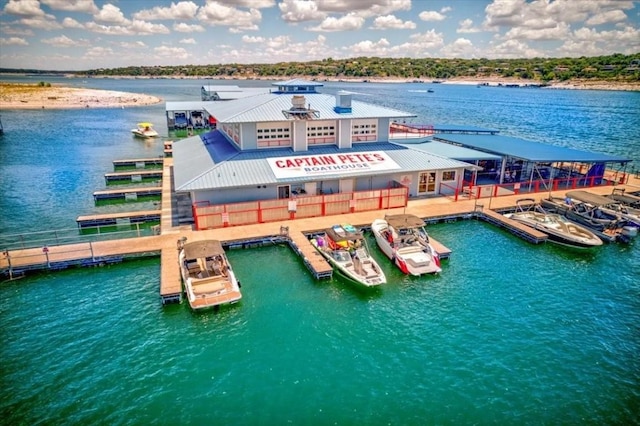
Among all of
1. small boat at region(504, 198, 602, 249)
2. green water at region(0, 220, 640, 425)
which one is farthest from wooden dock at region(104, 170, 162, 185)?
small boat at region(504, 198, 602, 249)

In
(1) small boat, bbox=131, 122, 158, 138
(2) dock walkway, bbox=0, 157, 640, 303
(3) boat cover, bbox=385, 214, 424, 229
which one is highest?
(3) boat cover, bbox=385, 214, 424, 229

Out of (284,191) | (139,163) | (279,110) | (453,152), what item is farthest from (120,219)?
(453,152)

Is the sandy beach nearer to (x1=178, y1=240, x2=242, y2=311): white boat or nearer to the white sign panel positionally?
the white sign panel

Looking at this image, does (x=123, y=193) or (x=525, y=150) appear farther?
(x=525, y=150)

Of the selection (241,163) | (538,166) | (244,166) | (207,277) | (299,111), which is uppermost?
(299,111)

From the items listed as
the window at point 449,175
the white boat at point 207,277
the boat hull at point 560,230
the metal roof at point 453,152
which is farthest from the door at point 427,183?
the white boat at point 207,277

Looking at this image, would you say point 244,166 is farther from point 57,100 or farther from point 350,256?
point 57,100
